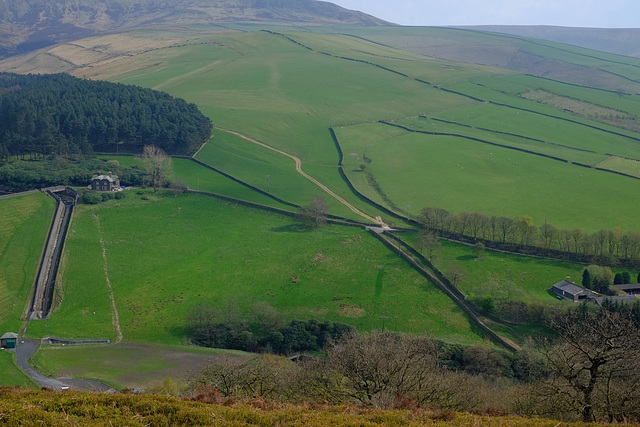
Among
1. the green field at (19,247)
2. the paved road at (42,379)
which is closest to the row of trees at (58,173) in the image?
the green field at (19,247)

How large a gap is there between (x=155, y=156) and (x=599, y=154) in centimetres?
8433

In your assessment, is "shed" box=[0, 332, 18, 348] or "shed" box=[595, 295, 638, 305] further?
"shed" box=[595, 295, 638, 305]

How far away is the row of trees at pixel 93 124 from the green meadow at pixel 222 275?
2609cm

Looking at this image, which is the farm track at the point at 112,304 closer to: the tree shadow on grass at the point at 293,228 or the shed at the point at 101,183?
the shed at the point at 101,183

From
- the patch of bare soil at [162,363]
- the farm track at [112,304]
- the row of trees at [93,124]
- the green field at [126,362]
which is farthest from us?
the row of trees at [93,124]

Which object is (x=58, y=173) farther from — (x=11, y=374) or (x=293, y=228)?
(x=11, y=374)

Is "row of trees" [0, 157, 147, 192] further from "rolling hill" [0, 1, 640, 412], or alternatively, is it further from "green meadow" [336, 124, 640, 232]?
"green meadow" [336, 124, 640, 232]

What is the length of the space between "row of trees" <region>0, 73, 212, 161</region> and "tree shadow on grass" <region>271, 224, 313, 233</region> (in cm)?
3699

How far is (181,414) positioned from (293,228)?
6012 cm

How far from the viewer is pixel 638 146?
407 ft

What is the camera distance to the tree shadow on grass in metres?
82.2

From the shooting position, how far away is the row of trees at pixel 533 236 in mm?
73125

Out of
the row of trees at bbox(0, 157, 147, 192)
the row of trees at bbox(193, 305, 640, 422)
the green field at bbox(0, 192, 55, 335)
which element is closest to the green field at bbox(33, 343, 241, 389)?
the green field at bbox(0, 192, 55, 335)

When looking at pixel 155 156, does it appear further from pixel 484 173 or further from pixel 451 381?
pixel 451 381
